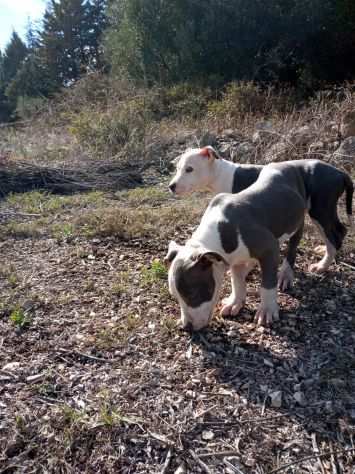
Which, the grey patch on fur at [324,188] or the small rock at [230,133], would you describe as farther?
the small rock at [230,133]

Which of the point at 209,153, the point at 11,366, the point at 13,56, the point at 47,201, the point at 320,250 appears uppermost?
the point at 13,56

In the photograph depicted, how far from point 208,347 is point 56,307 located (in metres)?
1.51

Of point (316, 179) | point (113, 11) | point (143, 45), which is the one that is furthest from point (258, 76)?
point (316, 179)

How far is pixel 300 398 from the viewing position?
112 inches

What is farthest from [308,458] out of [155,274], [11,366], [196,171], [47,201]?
[47,201]

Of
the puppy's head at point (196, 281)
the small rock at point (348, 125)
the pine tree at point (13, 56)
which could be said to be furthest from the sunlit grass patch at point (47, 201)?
the pine tree at point (13, 56)

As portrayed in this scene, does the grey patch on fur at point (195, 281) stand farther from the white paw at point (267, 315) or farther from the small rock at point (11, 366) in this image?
the small rock at point (11, 366)

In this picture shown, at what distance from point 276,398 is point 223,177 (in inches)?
125

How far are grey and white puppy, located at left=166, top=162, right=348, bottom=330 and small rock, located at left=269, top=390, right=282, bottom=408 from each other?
74 cm

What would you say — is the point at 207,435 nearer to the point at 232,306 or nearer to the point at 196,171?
the point at 232,306

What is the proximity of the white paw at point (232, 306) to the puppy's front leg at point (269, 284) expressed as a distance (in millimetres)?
199

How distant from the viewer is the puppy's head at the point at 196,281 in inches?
125

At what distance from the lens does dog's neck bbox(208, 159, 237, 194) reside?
5.38 metres

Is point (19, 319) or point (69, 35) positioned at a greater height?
point (69, 35)
